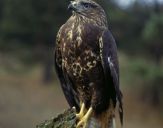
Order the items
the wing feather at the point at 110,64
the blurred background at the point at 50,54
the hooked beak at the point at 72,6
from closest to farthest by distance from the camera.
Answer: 1. the hooked beak at the point at 72,6
2. the wing feather at the point at 110,64
3. the blurred background at the point at 50,54

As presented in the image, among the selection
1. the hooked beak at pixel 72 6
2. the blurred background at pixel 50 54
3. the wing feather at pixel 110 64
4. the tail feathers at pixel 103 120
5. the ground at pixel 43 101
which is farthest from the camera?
the blurred background at pixel 50 54

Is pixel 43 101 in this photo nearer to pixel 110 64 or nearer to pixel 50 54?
pixel 50 54

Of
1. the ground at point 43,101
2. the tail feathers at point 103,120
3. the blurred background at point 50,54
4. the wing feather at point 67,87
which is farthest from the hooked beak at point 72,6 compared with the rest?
the blurred background at point 50,54

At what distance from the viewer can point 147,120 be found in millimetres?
34031

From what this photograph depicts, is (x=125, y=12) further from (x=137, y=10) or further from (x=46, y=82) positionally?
(x=46, y=82)

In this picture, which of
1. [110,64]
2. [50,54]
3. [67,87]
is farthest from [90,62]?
[50,54]

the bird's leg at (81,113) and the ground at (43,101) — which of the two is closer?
the bird's leg at (81,113)

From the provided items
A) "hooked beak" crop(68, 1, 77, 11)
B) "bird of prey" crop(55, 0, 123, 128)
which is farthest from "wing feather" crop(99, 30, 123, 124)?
"hooked beak" crop(68, 1, 77, 11)

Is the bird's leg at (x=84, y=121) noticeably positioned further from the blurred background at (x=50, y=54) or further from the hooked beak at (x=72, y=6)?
the blurred background at (x=50, y=54)

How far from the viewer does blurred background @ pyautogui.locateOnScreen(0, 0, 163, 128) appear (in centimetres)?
3419

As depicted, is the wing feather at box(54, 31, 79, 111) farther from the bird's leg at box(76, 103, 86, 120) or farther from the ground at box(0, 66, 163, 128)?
the ground at box(0, 66, 163, 128)

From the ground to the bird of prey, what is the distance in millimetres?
19841

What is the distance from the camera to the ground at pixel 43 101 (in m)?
31.3

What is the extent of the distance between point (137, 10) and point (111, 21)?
255 cm
